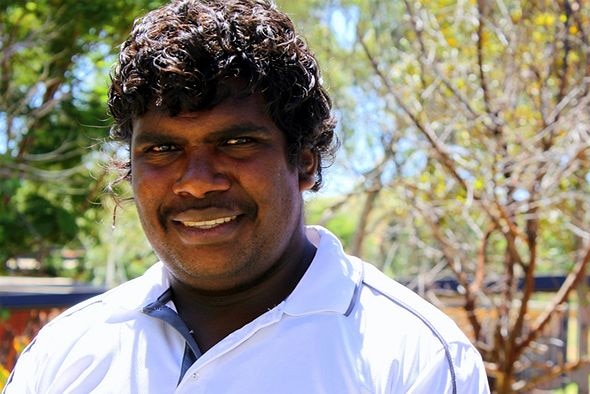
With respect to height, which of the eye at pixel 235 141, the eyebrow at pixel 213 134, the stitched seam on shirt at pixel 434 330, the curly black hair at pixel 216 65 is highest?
the curly black hair at pixel 216 65

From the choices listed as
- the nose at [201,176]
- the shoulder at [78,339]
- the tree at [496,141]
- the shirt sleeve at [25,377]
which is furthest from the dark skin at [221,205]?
the tree at [496,141]

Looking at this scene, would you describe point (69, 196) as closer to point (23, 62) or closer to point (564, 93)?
point (23, 62)

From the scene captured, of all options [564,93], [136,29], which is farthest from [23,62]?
[136,29]

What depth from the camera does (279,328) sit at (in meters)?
1.47

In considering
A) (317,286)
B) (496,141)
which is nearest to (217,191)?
(317,286)

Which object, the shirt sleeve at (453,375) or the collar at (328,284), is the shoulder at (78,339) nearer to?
→ the collar at (328,284)

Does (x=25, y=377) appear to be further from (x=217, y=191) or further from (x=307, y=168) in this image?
(x=307, y=168)

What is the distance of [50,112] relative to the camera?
6461 millimetres

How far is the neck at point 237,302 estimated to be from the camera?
1.56 metres

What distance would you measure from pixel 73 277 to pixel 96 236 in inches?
176

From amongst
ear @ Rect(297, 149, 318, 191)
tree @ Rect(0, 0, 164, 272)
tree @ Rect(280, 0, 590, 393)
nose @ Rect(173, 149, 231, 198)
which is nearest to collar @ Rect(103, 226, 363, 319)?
ear @ Rect(297, 149, 318, 191)

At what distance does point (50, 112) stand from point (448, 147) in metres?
3.66

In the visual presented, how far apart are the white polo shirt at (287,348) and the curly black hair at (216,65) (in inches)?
11.1

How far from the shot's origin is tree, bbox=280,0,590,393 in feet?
11.7
